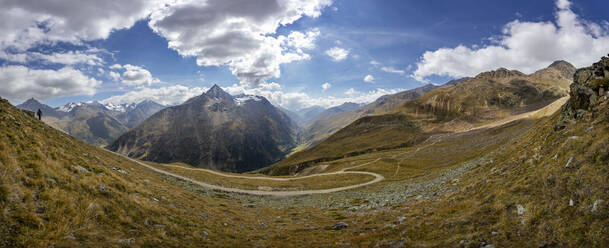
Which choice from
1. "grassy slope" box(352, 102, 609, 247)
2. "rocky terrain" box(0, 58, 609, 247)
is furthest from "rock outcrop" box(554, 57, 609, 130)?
"grassy slope" box(352, 102, 609, 247)

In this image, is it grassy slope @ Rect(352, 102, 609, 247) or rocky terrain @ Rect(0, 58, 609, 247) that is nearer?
grassy slope @ Rect(352, 102, 609, 247)

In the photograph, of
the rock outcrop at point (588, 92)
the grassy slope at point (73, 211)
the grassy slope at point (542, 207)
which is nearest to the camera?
the grassy slope at point (542, 207)

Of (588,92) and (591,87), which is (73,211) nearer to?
(588,92)

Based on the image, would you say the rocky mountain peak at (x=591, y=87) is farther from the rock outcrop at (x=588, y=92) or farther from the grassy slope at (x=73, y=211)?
the grassy slope at (x=73, y=211)

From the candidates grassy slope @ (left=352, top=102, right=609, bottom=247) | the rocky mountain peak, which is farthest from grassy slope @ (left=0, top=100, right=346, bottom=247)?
the rocky mountain peak

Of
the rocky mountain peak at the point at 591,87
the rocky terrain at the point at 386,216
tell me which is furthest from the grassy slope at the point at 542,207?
the rocky mountain peak at the point at 591,87

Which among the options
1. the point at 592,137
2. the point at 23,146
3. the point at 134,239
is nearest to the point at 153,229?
the point at 134,239

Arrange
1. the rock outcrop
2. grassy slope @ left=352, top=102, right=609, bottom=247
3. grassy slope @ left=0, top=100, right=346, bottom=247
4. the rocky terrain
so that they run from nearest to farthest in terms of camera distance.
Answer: grassy slope @ left=352, top=102, right=609, bottom=247 → the rocky terrain → grassy slope @ left=0, top=100, right=346, bottom=247 → the rock outcrop

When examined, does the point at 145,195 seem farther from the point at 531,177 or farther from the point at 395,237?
the point at 531,177

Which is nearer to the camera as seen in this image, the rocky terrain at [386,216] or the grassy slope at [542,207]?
the grassy slope at [542,207]

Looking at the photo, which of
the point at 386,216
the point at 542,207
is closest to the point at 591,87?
the point at 542,207

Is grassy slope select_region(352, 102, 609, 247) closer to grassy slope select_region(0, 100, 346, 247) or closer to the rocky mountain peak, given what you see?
the rocky mountain peak

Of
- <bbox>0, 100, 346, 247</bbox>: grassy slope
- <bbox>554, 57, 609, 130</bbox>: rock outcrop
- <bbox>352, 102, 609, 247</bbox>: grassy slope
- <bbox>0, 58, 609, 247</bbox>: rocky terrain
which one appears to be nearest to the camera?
<bbox>352, 102, 609, 247</bbox>: grassy slope

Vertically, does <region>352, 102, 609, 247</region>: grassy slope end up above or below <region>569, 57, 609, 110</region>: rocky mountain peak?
below
